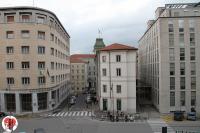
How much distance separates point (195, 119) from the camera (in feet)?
A: 153

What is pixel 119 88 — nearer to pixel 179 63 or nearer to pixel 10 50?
pixel 179 63

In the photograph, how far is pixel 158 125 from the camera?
1657 inches

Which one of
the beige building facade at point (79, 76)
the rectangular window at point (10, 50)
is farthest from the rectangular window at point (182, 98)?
the beige building facade at point (79, 76)

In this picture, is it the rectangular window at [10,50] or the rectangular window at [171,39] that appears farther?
the rectangular window at [10,50]

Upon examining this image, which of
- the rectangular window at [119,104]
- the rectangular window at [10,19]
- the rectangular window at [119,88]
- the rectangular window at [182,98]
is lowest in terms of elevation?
the rectangular window at [119,104]

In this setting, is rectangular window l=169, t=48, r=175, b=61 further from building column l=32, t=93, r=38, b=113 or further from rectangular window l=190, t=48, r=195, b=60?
building column l=32, t=93, r=38, b=113

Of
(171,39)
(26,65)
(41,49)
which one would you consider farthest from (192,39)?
(26,65)

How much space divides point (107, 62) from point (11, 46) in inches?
809

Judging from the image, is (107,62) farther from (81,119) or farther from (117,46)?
(81,119)

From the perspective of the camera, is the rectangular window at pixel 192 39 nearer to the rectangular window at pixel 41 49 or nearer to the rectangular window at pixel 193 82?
the rectangular window at pixel 193 82

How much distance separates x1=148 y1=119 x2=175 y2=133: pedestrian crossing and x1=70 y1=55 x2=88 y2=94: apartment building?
251 feet

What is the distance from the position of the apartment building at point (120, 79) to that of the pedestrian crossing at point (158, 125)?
9.07m

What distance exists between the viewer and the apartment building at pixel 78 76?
121631 mm

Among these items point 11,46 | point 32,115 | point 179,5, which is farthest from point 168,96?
point 11,46
